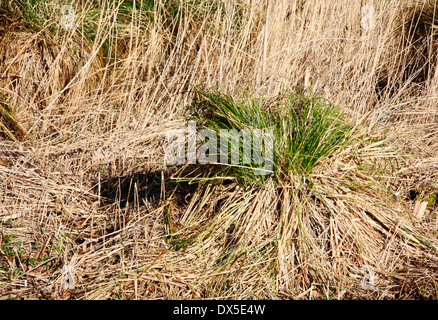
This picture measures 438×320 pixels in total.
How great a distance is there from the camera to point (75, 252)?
6.94 ft

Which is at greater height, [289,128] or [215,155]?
[289,128]

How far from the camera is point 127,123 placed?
3.00 meters

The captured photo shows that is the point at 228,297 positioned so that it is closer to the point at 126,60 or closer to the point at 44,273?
the point at 44,273

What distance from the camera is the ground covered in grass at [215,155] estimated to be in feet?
6.44

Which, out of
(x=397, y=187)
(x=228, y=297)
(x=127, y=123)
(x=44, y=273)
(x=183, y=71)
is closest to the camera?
(x=228, y=297)

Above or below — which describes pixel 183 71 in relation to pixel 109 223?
above

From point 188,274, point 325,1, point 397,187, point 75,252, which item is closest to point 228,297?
point 188,274

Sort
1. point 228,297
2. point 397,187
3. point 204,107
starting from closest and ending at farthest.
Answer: point 228,297
point 204,107
point 397,187

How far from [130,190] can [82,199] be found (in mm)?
297

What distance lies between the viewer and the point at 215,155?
205 centimetres

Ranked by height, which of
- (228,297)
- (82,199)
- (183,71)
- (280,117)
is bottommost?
(228,297)

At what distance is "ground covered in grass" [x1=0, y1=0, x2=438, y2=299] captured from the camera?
1964mm

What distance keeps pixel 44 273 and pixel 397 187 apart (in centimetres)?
208

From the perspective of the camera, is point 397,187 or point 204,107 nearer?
point 204,107
